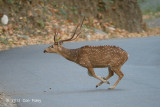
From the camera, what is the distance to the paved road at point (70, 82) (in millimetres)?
10102

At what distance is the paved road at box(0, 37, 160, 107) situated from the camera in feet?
33.1

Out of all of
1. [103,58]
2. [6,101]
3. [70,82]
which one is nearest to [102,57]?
[103,58]

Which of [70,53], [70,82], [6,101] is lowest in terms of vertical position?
[70,82]

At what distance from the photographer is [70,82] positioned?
13000 millimetres

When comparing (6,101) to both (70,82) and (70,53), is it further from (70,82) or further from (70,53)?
(70,82)

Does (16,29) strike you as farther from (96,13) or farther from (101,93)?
(101,93)

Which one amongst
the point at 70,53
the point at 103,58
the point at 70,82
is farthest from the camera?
the point at 70,82

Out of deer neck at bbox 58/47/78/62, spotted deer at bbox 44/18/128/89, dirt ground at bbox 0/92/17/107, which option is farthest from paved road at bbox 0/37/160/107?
deer neck at bbox 58/47/78/62

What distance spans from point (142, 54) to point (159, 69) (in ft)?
10.2

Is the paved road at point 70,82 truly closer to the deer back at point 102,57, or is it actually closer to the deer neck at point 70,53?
the deer back at point 102,57

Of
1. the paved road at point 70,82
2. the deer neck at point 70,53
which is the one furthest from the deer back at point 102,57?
the paved road at point 70,82

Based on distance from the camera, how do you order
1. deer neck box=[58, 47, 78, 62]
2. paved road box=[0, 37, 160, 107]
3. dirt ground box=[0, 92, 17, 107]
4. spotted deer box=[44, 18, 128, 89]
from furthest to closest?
deer neck box=[58, 47, 78, 62] < spotted deer box=[44, 18, 128, 89] < paved road box=[0, 37, 160, 107] < dirt ground box=[0, 92, 17, 107]

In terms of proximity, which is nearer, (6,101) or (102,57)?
(6,101)

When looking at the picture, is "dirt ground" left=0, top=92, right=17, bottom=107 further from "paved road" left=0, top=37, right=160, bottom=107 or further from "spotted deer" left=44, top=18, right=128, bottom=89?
"spotted deer" left=44, top=18, right=128, bottom=89
